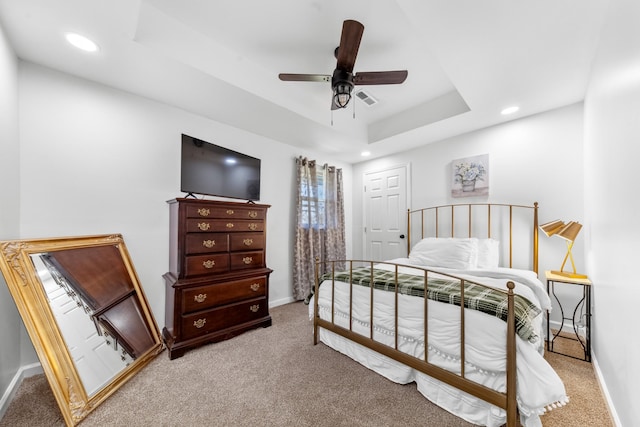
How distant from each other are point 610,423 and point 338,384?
5.06 ft

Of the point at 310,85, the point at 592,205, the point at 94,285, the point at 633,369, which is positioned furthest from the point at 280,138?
the point at 633,369

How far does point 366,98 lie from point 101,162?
2815 millimetres

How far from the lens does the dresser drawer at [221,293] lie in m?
2.26

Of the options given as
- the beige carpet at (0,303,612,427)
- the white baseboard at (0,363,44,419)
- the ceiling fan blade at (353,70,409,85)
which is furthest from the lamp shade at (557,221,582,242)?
the white baseboard at (0,363,44,419)

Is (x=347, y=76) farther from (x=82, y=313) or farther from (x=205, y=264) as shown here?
(x=82, y=313)

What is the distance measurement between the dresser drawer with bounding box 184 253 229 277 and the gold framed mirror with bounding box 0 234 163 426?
1.59 feet

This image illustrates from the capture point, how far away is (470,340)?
1.44 metres

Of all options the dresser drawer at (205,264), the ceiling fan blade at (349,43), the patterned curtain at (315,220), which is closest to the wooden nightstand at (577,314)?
the ceiling fan blade at (349,43)

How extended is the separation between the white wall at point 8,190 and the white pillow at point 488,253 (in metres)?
3.91

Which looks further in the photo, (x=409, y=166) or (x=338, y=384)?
(x=409, y=166)

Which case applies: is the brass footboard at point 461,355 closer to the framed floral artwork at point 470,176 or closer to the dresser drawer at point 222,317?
the dresser drawer at point 222,317

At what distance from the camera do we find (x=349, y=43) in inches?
66.3

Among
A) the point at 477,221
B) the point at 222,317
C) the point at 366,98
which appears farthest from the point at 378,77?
the point at 222,317

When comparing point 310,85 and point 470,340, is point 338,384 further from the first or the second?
point 310,85
